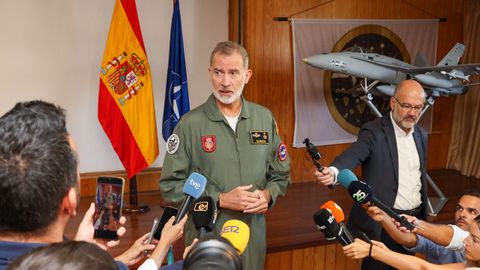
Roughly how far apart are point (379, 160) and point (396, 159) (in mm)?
89

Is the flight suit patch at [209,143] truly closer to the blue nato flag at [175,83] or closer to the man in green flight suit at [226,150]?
the man in green flight suit at [226,150]

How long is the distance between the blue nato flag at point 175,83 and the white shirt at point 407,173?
2058 mm

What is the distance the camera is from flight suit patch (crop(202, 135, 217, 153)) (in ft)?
8.29

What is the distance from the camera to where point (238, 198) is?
7.87ft

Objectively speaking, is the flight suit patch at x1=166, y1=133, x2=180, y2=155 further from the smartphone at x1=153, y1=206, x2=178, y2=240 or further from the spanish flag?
the spanish flag

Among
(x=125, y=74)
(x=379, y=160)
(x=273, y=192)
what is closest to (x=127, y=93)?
(x=125, y=74)

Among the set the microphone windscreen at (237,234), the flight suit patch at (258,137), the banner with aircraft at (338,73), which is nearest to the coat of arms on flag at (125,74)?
the banner with aircraft at (338,73)

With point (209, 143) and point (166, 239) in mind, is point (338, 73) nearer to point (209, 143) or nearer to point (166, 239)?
point (209, 143)

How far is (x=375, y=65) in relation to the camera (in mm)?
4809

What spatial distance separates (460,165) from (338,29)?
2.22m

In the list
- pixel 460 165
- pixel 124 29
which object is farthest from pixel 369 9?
pixel 124 29

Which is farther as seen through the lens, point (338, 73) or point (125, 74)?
point (338, 73)

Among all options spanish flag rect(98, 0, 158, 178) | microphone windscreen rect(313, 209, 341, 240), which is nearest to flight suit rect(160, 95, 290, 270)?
microphone windscreen rect(313, 209, 341, 240)

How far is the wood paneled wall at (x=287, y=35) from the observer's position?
5.15 metres
